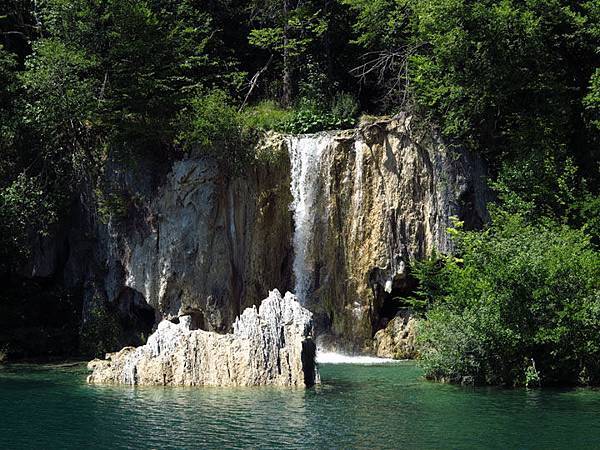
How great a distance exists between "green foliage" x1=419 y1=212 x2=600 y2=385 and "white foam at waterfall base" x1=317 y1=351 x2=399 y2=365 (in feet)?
17.4

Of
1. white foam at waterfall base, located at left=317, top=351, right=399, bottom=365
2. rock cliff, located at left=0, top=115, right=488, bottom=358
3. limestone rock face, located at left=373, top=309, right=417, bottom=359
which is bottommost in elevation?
white foam at waterfall base, located at left=317, top=351, right=399, bottom=365

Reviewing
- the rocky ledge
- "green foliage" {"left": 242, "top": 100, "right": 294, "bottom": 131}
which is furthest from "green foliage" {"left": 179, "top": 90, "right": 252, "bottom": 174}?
the rocky ledge

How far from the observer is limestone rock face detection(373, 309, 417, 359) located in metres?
25.9

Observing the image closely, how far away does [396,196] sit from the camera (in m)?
26.6

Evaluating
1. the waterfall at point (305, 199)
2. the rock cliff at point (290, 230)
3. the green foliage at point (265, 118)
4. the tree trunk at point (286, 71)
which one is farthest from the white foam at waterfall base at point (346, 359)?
the tree trunk at point (286, 71)

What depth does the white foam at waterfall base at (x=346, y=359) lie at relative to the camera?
81.9 feet

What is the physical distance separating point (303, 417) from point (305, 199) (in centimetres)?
1248

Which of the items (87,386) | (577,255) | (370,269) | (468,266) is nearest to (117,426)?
(87,386)

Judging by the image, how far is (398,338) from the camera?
2627 centimetres

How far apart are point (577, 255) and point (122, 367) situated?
988cm

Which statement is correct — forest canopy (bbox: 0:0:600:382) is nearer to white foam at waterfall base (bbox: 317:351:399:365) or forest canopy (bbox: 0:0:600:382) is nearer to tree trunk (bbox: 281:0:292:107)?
tree trunk (bbox: 281:0:292:107)

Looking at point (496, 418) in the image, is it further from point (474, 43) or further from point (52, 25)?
point (52, 25)

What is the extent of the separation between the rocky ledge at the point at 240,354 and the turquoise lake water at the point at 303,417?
57 centimetres

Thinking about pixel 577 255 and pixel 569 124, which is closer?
pixel 577 255
